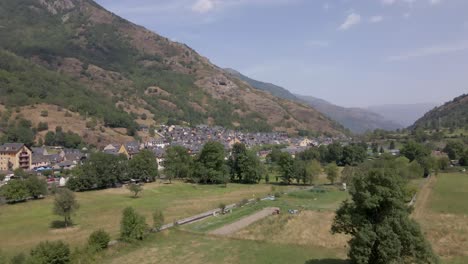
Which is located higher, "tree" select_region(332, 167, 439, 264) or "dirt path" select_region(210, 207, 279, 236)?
"tree" select_region(332, 167, 439, 264)

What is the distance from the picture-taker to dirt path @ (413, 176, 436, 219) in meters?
55.4

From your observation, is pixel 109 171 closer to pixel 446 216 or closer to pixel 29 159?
pixel 29 159

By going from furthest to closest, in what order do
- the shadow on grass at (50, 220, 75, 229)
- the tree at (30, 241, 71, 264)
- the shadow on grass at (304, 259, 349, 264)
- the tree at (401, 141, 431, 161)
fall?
the tree at (401, 141, 431, 161) → the shadow on grass at (50, 220, 75, 229) → the shadow on grass at (304, 259, 349, 264) → the tree at (30, 241, 71, 264)

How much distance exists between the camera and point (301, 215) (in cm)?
5462

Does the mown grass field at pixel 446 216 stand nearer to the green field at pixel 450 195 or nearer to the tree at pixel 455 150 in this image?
the green field at pixel 450 195

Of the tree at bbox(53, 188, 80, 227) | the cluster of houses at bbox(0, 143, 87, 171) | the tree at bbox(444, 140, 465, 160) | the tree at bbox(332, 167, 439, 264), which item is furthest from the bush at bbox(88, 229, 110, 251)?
the tree at bbox(444, 140, 465, 160)

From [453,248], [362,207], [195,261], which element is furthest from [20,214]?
[453,248]

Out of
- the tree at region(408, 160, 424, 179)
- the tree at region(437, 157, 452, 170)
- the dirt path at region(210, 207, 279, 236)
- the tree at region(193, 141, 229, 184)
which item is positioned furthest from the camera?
the tree at region(437, 157, 452, 170)

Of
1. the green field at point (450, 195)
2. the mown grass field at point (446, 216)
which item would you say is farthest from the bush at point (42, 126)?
the green field at point (450, 195)

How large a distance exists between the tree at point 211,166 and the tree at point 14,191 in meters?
35.8

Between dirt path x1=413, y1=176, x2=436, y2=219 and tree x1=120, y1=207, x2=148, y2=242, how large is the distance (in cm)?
3445

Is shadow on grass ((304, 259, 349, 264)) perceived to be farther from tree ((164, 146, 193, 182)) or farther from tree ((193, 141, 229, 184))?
tree ((164, 146, 193, 182))

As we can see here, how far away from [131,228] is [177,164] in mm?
52712

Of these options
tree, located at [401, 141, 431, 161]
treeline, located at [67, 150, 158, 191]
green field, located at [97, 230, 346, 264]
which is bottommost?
green field, located at [97, 230, 346, 264]
